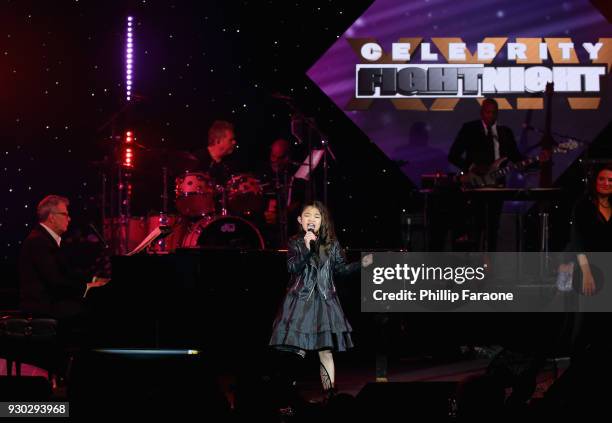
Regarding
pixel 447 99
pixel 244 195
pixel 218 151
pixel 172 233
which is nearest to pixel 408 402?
pixel 244 195

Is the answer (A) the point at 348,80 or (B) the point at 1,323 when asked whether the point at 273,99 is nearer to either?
(A) the point at 348,80

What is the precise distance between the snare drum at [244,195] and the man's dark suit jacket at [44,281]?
366 cm

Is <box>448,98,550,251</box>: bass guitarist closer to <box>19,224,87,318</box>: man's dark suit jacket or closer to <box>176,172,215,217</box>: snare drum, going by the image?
<box>176,172,215,217</box>: snare drum

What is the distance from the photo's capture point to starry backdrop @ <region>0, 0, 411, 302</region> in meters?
11.7

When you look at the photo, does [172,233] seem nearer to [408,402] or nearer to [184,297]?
[184,297]

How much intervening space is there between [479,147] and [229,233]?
3206 millimetres

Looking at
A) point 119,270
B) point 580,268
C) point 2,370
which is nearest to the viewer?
point 119,270

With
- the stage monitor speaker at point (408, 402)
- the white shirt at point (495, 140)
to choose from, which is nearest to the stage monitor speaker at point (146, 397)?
the stage monitor speaker at point (408, 402)

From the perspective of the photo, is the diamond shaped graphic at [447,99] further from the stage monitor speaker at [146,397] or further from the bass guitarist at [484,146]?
the stage monitor speaker at [146,397]

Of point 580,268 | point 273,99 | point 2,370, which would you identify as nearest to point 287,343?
point 580,268

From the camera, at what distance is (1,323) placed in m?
6.42

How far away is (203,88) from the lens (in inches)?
474

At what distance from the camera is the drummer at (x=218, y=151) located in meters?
11.0

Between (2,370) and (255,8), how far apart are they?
244 inches
